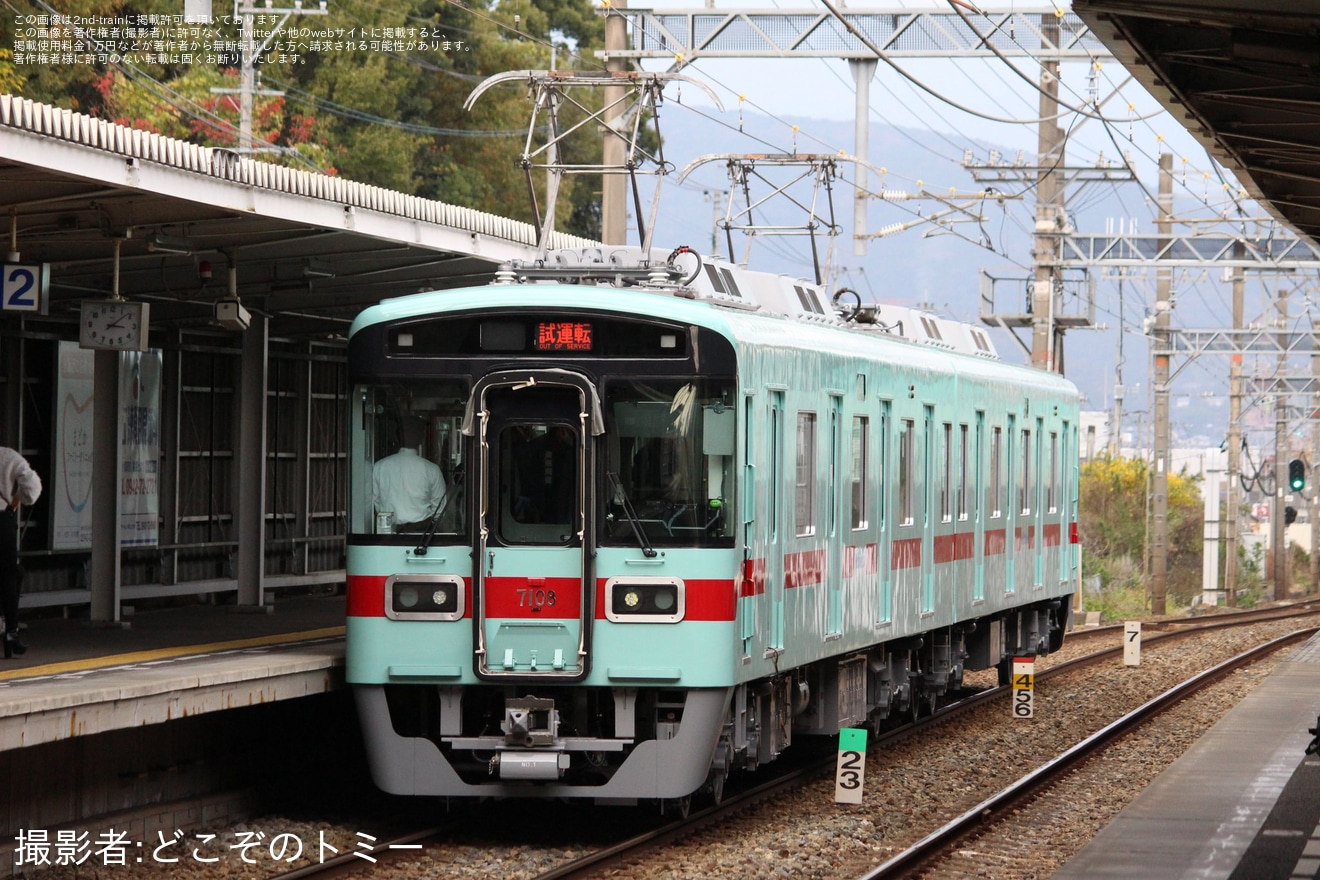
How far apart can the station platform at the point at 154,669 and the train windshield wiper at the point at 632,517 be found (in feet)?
6.05

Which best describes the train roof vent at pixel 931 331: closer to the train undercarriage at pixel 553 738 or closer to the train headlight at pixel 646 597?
the train undercarriage at pixel 553 738

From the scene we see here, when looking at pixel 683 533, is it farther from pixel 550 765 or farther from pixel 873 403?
pixel 873 403

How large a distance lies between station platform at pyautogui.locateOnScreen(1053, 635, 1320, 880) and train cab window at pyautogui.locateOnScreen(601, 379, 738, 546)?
7.94 feet

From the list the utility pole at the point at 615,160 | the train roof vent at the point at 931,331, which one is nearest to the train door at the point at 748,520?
the train roof vent at the point at 931,331

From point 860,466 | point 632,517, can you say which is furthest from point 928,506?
point 632,517

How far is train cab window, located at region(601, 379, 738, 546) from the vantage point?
10.2 m

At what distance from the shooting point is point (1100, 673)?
22.1 m

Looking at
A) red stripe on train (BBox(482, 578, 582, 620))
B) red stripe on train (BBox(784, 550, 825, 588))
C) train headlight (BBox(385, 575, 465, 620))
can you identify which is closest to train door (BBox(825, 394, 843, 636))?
red stripe on train (BBox(784, 550, 825, 588))

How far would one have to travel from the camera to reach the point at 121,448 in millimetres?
13945

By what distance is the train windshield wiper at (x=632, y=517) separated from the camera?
1016cm

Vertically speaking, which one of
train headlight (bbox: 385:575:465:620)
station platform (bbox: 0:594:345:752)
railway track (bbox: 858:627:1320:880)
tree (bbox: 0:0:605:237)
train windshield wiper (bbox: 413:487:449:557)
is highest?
tree (bbox: 0:0:605:237)

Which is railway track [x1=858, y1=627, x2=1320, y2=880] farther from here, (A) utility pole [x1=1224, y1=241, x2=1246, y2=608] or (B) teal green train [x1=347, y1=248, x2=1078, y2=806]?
(A) utility pole [x1=1224, y1=241, x2=1246, y2=608]

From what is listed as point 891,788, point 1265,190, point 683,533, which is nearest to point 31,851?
point 683,533

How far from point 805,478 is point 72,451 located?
535cm
